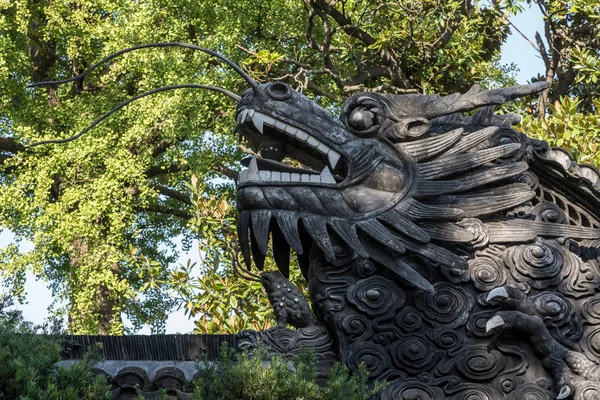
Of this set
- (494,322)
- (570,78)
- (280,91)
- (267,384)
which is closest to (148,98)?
(570,78)

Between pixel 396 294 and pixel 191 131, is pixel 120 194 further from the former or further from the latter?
pixel 396 294

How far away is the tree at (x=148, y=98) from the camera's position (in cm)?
1401

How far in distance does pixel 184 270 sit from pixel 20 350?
25.0 feet

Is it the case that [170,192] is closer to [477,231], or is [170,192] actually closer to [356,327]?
[477,231]

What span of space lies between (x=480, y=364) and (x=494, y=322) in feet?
0.87

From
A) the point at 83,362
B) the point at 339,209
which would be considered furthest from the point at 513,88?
the point at 83,362

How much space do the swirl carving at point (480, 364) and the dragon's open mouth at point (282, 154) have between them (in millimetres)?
1366

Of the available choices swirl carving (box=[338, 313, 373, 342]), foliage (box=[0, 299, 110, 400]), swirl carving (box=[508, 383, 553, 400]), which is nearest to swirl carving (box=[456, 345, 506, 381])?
swirl carving (box=[508, 383, 553, 400])

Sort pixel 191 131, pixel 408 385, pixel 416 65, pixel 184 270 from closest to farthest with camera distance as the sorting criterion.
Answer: pixel 408 385, pixel 184 270, pixel 416 65, pixel 191 131

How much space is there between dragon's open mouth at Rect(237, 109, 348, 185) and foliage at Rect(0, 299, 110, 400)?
1715 mm

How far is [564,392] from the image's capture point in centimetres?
610

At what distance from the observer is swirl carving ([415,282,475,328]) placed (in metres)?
6.40

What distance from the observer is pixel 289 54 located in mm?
17906

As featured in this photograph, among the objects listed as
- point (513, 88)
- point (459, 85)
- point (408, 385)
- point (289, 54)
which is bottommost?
point (408, 385)
